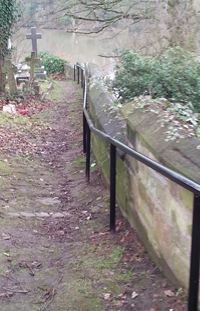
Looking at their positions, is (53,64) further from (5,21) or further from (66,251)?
(66,251)

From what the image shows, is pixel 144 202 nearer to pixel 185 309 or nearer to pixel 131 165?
pixel 131 165

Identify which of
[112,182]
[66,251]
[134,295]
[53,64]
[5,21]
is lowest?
[66,251]

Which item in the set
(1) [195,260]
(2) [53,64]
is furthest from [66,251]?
(2) [53,64]

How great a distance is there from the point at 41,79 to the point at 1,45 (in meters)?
5.66

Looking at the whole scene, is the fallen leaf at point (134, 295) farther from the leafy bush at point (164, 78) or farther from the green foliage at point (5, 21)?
the green foliage at point (5, 21)

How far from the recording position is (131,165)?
3309mm

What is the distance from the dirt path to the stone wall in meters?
0.15

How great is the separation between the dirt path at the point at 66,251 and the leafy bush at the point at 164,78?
4.49 feet

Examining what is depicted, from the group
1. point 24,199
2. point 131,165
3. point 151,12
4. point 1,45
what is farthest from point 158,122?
point 1,45

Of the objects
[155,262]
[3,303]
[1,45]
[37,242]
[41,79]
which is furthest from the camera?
[41,79]

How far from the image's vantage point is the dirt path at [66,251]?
248 cm

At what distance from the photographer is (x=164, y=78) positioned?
4375 millimetres

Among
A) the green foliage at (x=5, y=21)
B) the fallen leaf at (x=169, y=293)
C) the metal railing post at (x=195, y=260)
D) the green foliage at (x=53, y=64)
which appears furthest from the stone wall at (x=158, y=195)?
the green foliage at (x=53, y=64)

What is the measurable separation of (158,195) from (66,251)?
3.76 ft
